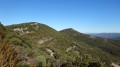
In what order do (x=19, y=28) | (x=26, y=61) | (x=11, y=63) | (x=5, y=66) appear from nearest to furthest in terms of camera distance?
(x=11, y=63)
(x=5, y=66)
(x=26, y=61)
(x=19, y=28)

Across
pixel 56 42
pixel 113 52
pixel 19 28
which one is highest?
pixel 19 28

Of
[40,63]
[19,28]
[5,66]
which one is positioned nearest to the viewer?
[5,66]

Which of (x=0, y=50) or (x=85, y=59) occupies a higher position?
(x=0, y=50)

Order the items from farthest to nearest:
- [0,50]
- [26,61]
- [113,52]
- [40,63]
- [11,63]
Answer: [113,52]
[40,63]
[26,61]
[0,50]
[11,63]

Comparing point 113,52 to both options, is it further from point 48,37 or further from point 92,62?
point 92,62

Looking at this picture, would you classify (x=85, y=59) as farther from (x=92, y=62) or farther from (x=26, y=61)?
(x=26, y=61)

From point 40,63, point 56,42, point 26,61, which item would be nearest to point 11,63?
point 26,61

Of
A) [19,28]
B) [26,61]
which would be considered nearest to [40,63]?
[26,61]

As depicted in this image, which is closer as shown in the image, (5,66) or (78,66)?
(5,66)

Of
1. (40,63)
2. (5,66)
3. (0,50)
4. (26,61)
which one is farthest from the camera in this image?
(40,63)
